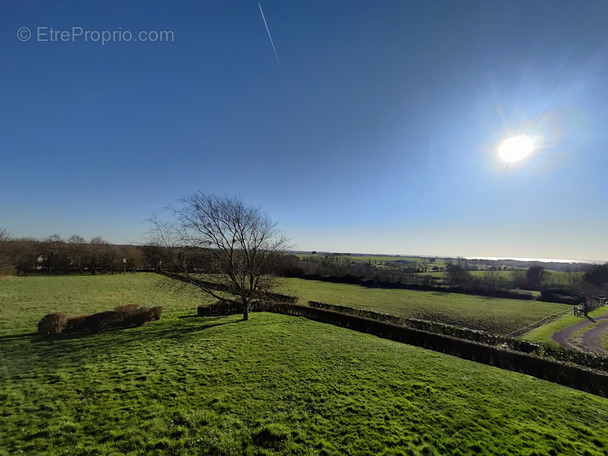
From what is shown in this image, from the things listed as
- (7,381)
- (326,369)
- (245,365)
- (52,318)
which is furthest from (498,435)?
(52,318)

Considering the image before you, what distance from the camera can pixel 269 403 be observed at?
21.8 feet

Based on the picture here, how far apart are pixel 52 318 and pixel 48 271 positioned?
162 feet

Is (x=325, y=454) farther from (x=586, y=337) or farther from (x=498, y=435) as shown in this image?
(x=586, y=337)

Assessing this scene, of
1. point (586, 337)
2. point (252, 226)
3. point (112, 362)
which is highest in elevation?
point (252, 226)

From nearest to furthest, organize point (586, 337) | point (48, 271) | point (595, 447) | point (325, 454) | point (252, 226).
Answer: point (325, 454) → point (595, 447) → point (252, 226) → point (586, 337) → point (48, 271)

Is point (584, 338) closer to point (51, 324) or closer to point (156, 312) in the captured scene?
point (156, 312)

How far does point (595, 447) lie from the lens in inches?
217

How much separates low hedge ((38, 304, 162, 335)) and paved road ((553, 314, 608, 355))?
33.0 metres

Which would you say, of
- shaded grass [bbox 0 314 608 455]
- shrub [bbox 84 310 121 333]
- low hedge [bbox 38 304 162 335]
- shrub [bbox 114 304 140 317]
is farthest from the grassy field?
shrub [bbox 114 304 140 317]

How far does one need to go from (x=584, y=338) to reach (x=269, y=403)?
32336 mm

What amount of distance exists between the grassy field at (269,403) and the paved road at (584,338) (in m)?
16.6

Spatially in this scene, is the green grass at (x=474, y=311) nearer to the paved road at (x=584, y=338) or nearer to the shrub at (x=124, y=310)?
the paved road at (x=584, y=338)

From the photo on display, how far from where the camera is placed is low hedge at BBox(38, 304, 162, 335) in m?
12.4

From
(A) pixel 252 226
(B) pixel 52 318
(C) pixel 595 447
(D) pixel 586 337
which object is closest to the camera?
(C) pixel 595 447
